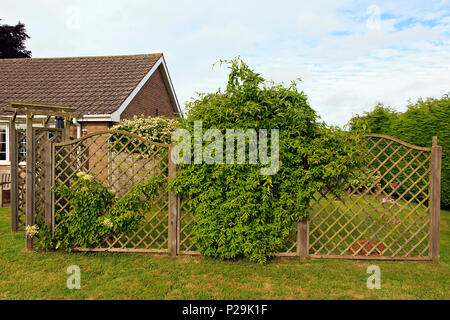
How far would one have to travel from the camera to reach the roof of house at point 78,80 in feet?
37.7

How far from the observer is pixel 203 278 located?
4.17 meters

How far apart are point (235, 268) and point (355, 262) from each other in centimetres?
191

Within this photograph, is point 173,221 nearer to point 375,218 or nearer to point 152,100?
point 375,218

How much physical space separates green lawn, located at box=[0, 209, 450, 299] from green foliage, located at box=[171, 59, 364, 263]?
1.47ft

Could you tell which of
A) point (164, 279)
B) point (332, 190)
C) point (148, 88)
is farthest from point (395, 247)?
point (148, 88)

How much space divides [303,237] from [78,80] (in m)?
12.1

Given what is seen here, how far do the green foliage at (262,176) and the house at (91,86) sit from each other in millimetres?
6870

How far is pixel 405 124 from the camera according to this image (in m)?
10.1

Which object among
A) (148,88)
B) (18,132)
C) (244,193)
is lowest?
(244,193)

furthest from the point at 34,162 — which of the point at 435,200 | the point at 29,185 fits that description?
the point at 435,200

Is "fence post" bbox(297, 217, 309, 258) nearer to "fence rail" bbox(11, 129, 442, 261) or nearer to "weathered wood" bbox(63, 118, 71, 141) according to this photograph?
"fence rail" bbox(11, 129, 442, 261)

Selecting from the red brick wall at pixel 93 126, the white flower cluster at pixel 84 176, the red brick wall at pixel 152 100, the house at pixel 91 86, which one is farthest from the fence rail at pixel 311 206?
the red brick wall at pixel 152 100
